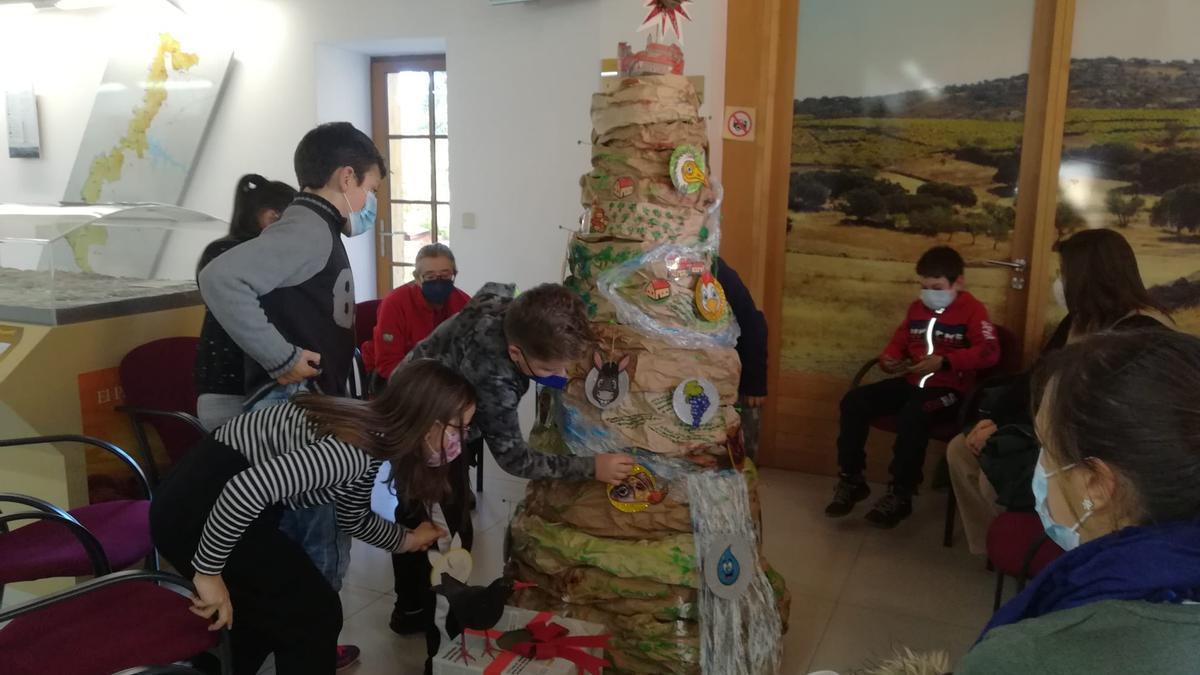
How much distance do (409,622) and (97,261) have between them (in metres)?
1.85

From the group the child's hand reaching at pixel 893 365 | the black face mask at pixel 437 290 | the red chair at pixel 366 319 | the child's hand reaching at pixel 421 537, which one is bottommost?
the child's hand reaching at pixel 421 537

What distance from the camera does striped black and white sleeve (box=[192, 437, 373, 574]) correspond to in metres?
1.64

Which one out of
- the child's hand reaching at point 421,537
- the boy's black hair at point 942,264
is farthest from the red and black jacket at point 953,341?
the child's hand reaching at point 421,537

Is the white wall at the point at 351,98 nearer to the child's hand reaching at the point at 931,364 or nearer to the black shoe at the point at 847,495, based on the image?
the black shoe at the point at 847,495

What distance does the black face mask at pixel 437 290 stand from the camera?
11.1 feet

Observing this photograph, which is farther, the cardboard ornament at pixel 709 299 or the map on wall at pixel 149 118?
the map on wall at pixel 149 118

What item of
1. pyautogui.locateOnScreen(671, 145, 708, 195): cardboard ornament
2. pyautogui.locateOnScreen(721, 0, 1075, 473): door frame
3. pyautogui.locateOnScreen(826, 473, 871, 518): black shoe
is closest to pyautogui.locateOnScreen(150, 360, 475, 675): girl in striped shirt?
pyautogui.locateOnScreen(671, 145, 708, 195): cardboard ornament

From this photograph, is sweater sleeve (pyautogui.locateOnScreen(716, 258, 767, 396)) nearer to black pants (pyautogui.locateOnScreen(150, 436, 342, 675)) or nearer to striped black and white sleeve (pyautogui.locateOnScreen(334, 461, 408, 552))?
striped black and white sleeve (pyautogui.locateOnScreen(334, 461, 408, 552))

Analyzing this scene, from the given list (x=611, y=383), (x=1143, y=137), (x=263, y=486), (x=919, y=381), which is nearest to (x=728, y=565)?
(x=611, y=383)

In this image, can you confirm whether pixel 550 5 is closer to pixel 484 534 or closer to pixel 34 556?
pixel 484 534

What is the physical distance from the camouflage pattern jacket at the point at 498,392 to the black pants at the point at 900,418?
181 centimetres

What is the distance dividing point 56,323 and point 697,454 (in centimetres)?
195

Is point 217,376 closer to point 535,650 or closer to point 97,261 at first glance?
point 535,650

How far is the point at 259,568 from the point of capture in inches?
69.7
